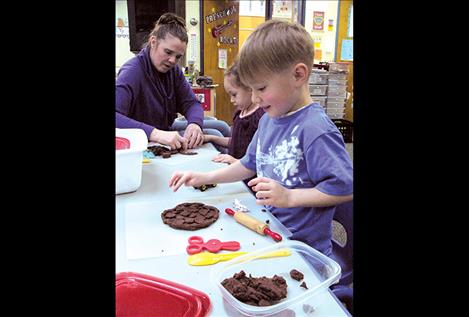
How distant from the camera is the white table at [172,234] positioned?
→ 1.44 feet

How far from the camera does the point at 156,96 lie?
50.8 inches

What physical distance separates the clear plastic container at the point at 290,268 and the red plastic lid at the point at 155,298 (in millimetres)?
31

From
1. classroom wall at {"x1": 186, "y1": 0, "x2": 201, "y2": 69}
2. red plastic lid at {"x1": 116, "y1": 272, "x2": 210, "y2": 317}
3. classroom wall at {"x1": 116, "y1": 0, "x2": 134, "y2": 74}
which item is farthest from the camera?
classroom wall at {"x1": 186, "y1": 0, "x2": 201, "y2": 69}

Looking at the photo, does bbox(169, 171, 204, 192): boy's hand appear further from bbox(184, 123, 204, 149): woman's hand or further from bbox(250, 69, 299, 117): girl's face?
bbox(184, 123, 204, 149): woman's hand

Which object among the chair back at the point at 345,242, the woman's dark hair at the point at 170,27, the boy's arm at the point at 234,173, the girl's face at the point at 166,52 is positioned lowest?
the chair back at the point at 345,242

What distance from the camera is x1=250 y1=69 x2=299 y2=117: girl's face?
611 mm

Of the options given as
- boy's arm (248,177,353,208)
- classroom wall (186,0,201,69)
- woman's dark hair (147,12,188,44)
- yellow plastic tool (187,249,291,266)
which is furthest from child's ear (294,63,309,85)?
classroom wall (186,0,201,69)

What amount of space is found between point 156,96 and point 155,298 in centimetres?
97

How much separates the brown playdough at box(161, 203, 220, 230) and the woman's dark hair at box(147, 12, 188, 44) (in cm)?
57

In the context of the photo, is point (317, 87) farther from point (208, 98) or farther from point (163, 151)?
point (208, 98)

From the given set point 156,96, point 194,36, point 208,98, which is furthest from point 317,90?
point 208,98

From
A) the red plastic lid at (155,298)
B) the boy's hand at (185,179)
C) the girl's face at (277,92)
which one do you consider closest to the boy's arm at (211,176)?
the boy's hand at (185,179)

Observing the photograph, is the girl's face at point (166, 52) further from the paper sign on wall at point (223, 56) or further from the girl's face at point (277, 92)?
the girl's face at point (277, 92)
